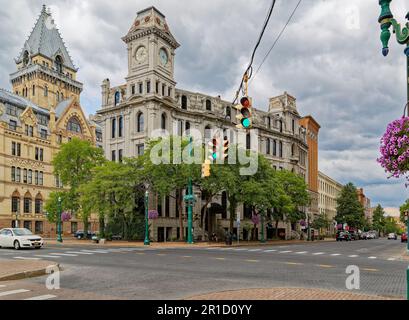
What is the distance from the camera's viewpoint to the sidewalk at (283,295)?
401 inches

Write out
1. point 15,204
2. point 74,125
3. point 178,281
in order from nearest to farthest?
point 178,281 → point 15,204 → point 74,125

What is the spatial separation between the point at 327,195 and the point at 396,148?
105012 mm

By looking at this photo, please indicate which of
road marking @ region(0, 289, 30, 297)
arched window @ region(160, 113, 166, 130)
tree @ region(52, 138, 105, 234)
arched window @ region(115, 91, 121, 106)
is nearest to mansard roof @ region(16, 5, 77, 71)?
arched window @ region(115, 91, 121, 106)

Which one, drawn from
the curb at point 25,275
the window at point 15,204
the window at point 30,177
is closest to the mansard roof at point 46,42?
the window at point 30,177

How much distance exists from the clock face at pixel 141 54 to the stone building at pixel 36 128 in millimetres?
21223

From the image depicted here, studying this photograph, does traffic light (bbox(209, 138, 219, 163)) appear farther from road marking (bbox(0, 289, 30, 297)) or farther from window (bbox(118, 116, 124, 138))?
window (bbox(118, 116, 124, 138))

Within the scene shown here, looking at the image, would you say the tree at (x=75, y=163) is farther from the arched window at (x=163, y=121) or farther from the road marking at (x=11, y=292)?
the road marking at (x=11, y=292)

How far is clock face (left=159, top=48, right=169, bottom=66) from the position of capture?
53.3 m

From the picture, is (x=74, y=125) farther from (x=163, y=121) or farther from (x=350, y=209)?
(x=350, y=209)

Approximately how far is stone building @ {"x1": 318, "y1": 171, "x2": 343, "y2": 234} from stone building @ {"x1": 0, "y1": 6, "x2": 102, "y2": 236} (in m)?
54.6

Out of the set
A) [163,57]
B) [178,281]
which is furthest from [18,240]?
[163,57]

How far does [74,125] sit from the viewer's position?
262 feet

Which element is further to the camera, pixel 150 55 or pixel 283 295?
pixel 150 55

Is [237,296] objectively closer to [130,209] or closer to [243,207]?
[130,209]
